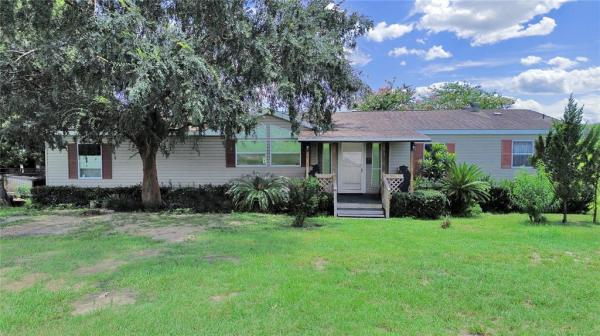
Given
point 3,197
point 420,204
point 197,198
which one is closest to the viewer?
point 420,204

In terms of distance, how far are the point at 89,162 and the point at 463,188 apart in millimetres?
13368

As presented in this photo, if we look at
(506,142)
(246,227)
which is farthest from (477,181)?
(246,227)

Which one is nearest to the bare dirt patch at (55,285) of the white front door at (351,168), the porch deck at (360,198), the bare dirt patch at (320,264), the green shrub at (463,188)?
the bare dirt patch at (320,264)

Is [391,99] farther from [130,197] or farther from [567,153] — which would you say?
[130,197]

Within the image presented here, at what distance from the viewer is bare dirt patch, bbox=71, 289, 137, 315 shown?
4.20 meters

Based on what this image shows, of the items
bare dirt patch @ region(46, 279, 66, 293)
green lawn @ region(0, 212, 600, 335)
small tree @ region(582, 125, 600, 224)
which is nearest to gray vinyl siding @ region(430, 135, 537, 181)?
small tree @ region(582, 125, 600, 224)

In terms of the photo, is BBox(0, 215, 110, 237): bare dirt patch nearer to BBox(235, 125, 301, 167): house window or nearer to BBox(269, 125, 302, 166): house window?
BBox(235, 125, 301, 167): house window

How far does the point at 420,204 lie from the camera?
11820mm

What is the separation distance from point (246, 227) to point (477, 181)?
765cm

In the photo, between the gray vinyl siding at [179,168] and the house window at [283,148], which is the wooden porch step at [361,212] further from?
the house window at [283,148]

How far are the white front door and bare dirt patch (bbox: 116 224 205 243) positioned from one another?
21.3 feet

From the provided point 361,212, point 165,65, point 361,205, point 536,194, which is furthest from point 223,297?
point 536,194

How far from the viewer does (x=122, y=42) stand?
7688 mm

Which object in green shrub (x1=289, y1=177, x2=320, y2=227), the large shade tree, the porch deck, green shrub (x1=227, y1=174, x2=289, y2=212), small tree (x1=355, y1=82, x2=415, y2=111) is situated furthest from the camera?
small tree (x1=355, y1=82, x2=415, y2=111)
